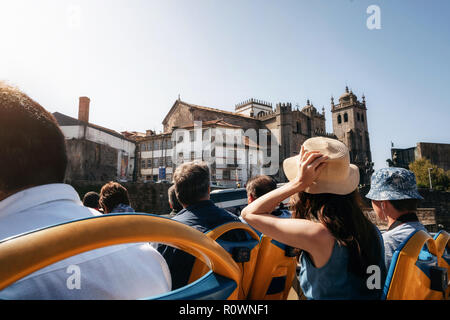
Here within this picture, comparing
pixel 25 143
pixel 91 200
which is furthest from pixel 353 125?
pixel 25 143

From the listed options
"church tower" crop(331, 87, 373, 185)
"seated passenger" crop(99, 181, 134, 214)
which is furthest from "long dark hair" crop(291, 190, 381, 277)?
"church tower" crop(331, 87, 373, 185)

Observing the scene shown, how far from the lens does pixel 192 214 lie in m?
2.61

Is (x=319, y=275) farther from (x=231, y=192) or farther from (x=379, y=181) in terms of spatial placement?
(x=231, y=192)

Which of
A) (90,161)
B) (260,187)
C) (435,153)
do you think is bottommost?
(260,187)

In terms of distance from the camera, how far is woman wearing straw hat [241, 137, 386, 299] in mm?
1518

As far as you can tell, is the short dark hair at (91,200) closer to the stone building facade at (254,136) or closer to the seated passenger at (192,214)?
the seated passenger at (192,214)

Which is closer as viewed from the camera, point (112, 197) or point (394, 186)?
point (394, 186)

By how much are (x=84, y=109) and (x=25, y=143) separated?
35638mm

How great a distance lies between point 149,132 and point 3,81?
1950 inches

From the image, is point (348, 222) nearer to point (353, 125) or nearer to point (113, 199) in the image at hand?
point (113, 199)

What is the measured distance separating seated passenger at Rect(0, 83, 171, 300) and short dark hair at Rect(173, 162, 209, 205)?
1687 millimetres

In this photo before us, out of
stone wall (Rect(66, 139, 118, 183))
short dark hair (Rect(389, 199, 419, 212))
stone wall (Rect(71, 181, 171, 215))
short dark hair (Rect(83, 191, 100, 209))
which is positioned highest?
stone wall (Rect(66, 139, 118, 183))

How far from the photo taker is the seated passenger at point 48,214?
781 millimetres

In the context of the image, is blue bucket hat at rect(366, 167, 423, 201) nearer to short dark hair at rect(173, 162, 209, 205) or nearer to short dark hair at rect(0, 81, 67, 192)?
short dark hair at rect(173, 162, 209, 205)
